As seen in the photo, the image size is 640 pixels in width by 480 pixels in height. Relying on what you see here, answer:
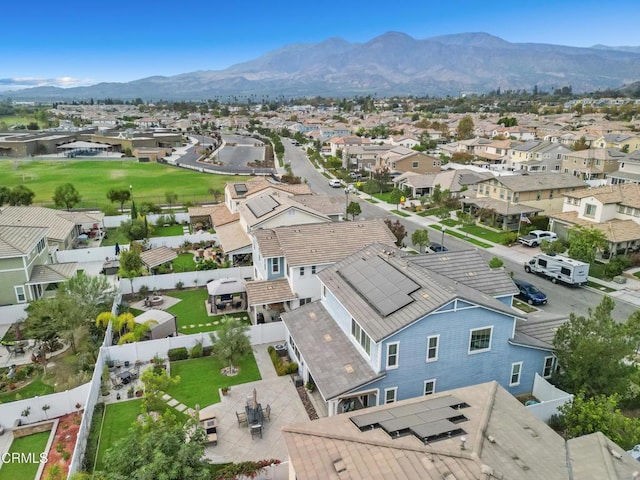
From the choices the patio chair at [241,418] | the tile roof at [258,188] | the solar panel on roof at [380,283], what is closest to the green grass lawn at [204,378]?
the patio chair at [241,418]

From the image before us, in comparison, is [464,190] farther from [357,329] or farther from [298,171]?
[357,329]

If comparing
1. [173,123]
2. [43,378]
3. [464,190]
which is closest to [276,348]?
[43,378]

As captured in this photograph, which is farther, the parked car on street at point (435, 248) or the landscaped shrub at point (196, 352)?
the parked car on street at point (435, 248)

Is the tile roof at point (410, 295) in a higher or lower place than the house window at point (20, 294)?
higher

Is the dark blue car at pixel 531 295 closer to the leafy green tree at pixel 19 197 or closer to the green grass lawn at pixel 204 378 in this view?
the green grass lawn at pixel 204 378

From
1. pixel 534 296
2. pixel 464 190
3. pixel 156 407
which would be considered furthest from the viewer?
pixel 464 190

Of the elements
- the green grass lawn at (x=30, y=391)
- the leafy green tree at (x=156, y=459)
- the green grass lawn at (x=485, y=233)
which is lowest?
the green grass lawn at (x=485, y=233)
